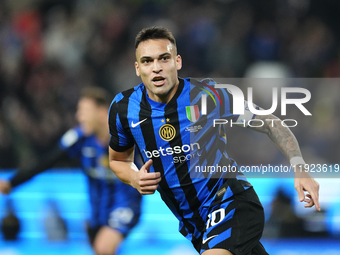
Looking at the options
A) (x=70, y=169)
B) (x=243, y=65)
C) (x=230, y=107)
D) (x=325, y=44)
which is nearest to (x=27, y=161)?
(x=70, y=169)

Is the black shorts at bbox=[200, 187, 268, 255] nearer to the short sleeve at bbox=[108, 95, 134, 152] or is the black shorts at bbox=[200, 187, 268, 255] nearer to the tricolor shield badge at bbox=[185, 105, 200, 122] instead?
the tricolor shield badge at bbox=[185, 105, 200, 122]

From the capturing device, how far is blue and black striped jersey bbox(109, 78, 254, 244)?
8.30 feet

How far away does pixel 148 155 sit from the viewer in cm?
264

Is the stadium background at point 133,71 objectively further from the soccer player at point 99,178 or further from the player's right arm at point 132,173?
the player's right arm at point 132,173

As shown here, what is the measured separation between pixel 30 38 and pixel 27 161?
7.32 feet

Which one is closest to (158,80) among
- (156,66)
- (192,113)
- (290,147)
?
(156,66)

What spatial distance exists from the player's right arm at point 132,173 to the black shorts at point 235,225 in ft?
1.49

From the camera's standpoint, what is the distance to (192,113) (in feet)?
8.57

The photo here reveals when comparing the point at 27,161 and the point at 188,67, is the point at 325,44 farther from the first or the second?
the point at 27,161

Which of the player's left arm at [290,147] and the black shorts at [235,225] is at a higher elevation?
the player's left arm at [290,147]

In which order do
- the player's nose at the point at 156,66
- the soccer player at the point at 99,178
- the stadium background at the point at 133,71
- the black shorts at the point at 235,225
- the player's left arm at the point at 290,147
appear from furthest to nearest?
the stadium background at the point at 133,71 < the soccer player at the point at 99,178 < the player's nose at the point at 156,66 < the black shorts at the point at 235,225 < the player's left arm at the point at 290,147

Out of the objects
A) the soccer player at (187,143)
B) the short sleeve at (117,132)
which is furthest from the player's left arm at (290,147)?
the short sleeve at (117,132)

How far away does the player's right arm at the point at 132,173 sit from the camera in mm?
2260

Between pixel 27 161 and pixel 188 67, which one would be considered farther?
pixel 188 67
